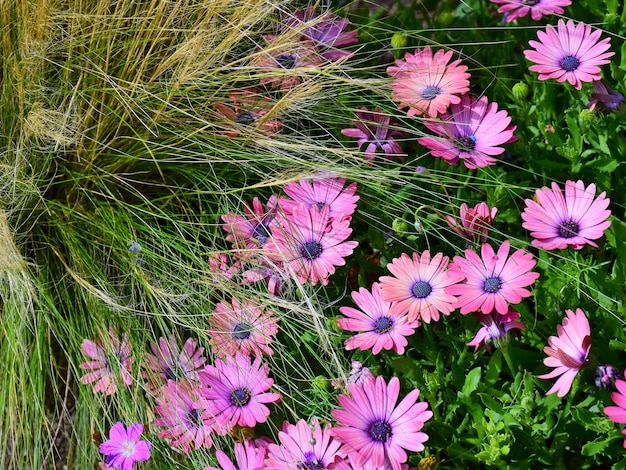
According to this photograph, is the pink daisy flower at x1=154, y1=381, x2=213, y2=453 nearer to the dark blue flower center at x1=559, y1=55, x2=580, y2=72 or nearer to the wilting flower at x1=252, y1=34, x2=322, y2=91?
the wilting flower at x1=252, y1=34, x2=322, y2=91

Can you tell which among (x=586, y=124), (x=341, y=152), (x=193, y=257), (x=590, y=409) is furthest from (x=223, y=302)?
(x=586, y=124)

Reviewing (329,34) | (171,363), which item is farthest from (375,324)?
(329,34)

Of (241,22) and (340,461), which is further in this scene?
(241,22)

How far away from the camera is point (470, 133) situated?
5.31ft

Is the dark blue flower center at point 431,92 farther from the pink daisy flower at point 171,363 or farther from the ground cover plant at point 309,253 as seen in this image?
the pink daisy flower at point 171,363

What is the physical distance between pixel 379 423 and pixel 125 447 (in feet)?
1.55

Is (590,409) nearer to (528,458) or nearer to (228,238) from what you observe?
(528,458)

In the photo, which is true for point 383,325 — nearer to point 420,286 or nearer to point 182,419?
point 420,286

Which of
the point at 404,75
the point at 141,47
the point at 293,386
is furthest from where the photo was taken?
the point at 141,47

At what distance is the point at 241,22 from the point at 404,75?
1.18ft

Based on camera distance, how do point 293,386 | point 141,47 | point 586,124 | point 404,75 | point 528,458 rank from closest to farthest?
1. point 528,458
2. point 293,386
3. point 586,124
4. point 404,75
5. point 141,47

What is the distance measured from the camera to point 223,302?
152 centimetres

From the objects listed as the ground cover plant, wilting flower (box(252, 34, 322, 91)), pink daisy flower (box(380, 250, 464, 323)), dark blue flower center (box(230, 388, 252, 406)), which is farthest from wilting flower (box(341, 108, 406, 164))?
dark blue flower center (box(230, 388, 252, 406))

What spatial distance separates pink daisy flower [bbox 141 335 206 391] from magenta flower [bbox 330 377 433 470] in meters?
0.34
